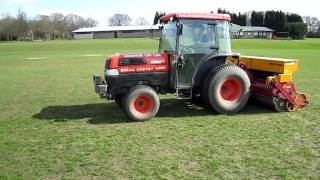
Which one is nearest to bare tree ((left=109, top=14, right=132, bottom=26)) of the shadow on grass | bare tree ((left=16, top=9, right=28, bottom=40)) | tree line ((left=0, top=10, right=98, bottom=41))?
tree line ((left=0, top=10, right=98, bottom=41))

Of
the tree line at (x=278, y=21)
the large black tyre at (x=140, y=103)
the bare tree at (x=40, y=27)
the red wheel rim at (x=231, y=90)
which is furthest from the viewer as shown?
the bare tree at (x=40, y=27)

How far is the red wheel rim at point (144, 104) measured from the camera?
9.03 m

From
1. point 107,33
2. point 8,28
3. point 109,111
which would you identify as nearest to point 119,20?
point 107,33

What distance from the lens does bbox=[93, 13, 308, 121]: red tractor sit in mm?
9062

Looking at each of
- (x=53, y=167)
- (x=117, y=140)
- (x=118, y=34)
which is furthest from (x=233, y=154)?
(x=118, y=34)

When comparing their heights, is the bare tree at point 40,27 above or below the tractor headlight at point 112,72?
above

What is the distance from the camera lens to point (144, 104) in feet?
29.9

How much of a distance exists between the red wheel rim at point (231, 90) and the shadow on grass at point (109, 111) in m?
0.44

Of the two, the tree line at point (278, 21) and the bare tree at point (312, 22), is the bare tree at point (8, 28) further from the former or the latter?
the bare tree at point (312, 22)

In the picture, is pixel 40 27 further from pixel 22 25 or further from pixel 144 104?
pixel 144 104

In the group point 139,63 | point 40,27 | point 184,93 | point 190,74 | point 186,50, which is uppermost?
point 40,27

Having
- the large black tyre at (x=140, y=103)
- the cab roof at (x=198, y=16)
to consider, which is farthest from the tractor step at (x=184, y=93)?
the cab roof at (x=198, y=16)

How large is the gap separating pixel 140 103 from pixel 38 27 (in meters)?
103

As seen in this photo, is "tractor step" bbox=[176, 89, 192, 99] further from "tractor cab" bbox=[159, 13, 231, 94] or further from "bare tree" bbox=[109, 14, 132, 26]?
"bare tree" bbox=[109, 14, 132, 26]
